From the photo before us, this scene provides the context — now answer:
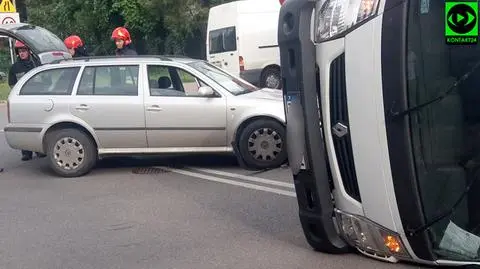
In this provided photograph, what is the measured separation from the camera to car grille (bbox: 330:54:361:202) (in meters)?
4.43

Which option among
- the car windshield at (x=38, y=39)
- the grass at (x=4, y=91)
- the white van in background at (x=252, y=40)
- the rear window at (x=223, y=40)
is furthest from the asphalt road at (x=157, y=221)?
the grass at (x=4, y=91)

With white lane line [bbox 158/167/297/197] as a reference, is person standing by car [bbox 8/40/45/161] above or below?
above

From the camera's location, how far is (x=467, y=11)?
13.0 feet

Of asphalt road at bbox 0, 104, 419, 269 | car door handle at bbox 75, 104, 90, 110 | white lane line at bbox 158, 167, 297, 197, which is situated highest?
car door handle at bbox 75, 104, 90, 110

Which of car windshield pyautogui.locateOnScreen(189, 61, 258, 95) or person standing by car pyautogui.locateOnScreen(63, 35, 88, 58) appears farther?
person standing by car pyautogui.locateOnScreen(63, 35, 88, 58)

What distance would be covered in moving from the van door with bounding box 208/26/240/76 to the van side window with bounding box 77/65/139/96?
11.0 metres

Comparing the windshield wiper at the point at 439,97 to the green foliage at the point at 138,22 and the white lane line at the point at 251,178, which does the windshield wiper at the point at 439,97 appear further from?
the green foliage at the point at 138,22

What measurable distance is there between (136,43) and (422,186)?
102ft

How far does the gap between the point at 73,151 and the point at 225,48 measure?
12.3 metres

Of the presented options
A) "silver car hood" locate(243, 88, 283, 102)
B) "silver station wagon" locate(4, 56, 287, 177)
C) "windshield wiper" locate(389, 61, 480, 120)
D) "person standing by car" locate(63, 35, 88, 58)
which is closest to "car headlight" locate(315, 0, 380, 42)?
"windshield wiper" locate(389, 61, 480, 120)

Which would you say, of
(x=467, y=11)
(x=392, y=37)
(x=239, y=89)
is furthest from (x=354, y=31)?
(x=239, y=89)

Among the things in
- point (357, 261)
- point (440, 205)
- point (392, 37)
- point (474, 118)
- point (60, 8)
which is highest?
point (60, 8)

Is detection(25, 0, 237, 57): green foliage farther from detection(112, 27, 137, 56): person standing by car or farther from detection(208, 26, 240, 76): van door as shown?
detection(112, 27, 137, 56): person standing by car

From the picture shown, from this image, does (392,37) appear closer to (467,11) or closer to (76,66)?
(467,11)
